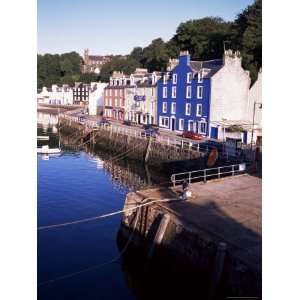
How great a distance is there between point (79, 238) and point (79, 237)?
129mm

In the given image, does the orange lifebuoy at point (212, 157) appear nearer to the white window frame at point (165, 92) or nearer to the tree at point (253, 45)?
the white window frame at point (165, 92)

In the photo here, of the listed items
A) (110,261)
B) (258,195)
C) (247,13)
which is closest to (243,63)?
(247,13)

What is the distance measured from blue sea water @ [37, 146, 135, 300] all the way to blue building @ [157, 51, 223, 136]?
13.0m

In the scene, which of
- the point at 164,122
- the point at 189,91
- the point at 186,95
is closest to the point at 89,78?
the point at 164,122

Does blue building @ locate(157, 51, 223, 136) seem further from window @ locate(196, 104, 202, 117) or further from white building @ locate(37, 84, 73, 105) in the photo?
white building @ locate(37, 84, 73, 105)

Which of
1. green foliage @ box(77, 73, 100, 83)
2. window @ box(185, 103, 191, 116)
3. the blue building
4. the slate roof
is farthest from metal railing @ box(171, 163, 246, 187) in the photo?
green foliage @ box(77, 73, 100, 83)

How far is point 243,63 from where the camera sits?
1960 inches

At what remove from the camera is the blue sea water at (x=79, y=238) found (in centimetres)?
1339

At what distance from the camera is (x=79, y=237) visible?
1778 cm

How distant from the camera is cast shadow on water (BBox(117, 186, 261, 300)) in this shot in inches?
421

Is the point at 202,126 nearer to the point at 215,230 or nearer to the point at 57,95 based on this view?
the point at 215,230

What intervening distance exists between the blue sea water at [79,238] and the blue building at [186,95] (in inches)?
510
